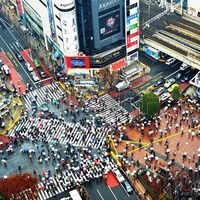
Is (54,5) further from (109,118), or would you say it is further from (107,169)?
(107,169)

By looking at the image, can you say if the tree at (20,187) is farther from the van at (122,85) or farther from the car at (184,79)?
the car at (184,79)

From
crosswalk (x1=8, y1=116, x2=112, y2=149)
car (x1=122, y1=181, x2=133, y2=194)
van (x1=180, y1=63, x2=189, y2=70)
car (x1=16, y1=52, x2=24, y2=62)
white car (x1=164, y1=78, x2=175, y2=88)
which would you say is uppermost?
van (x1=180, y1=63, x2=189, y2=70)

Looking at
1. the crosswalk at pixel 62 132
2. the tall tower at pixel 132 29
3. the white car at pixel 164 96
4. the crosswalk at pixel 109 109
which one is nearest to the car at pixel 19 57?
the crosswalk at pixel 62 132

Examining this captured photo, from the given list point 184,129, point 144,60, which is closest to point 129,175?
point 184,129

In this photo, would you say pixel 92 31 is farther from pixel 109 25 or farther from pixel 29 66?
pixel 29 66

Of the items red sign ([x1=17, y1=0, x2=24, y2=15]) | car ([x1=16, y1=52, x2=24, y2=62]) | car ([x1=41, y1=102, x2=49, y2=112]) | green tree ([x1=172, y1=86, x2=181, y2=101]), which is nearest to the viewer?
green tree ([x1=172, y1=86, x2=181, y2=101])

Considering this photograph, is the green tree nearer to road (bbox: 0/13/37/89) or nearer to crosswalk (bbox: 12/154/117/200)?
crosswalk (bbox: 12/154/117/200)

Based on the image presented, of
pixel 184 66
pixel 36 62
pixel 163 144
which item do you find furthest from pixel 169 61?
pixel 36 62

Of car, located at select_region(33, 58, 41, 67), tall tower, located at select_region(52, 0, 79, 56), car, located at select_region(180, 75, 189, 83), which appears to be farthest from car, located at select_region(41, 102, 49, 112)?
car, located at select_region(180, 75, 189, 83)
